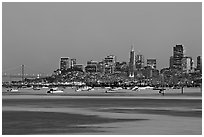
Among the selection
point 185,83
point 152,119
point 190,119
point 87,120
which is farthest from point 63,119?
point 185,83

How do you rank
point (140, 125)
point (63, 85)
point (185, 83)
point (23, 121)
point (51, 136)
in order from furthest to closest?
1. point (63, 85)
2. point (185, 83)
3. point (23, 121)
4. point (140, 125)
5. point (51, 136)

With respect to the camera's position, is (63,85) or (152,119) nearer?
(152,119)

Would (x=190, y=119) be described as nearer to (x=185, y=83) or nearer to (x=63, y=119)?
(x=63, y=119)

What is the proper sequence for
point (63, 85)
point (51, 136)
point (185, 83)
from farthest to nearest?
1. point (63, 85)
2. point (185, 83)
3. point (51, 136)

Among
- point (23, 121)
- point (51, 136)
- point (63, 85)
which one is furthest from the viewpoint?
point (63, 85)

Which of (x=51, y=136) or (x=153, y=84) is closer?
(x=51, y=136)

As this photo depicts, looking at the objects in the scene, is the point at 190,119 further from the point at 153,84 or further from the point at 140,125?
the point at 153,84

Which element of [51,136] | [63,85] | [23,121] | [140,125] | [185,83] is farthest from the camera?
[63,85]

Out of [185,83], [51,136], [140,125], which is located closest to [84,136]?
[51,136]
